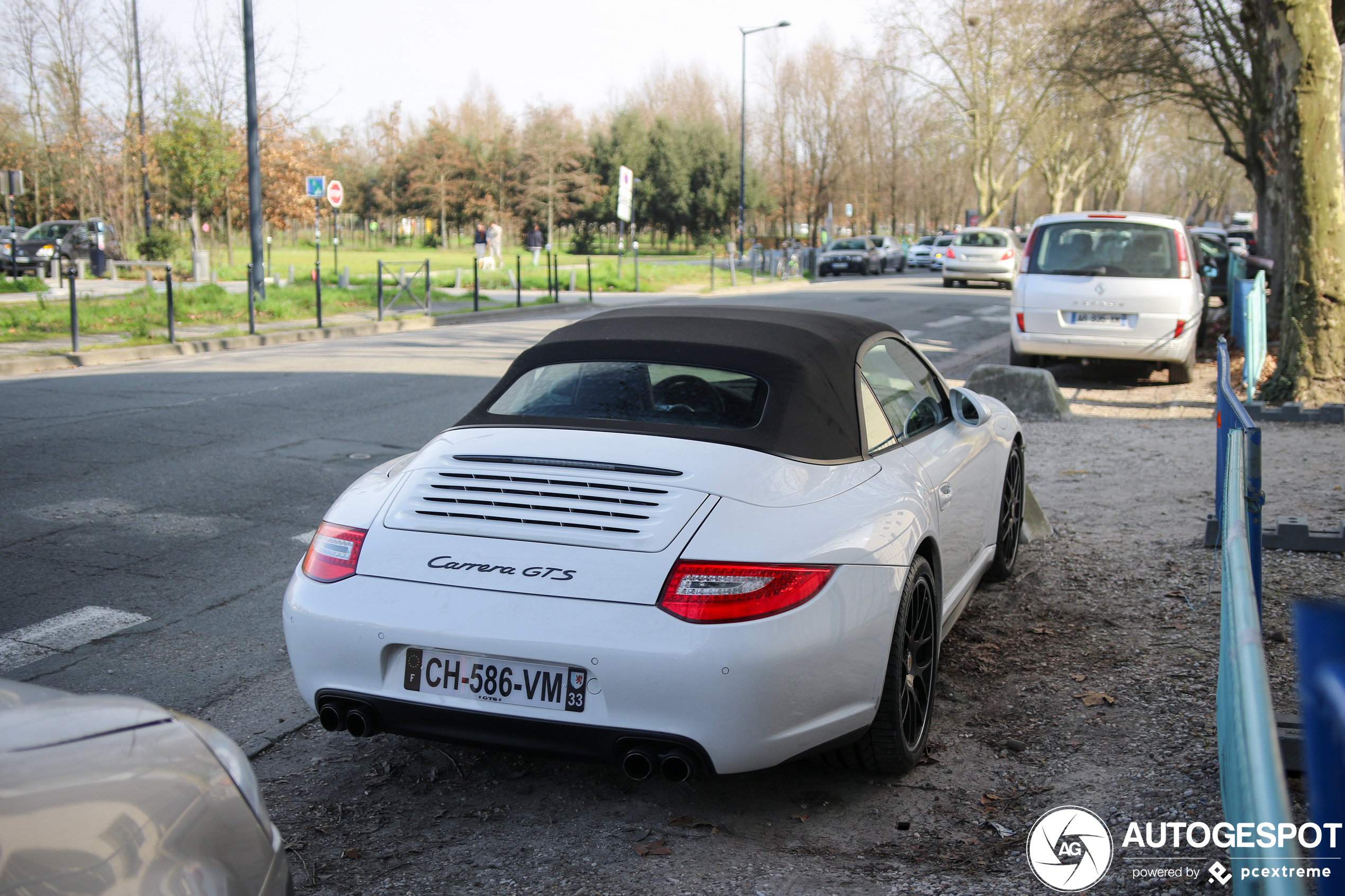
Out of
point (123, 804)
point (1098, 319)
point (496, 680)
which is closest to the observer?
point (123, 804)

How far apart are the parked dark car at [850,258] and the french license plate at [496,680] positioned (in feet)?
145

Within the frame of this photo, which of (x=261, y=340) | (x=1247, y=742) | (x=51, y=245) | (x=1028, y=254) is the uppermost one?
(x=51, y=245)

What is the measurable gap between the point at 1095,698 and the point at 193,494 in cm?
569

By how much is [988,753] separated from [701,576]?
1.41 meters

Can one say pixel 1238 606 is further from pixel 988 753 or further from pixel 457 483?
pixel 457 483

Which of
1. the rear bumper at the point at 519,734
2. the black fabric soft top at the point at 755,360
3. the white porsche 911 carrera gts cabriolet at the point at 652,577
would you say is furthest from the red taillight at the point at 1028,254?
the rear bumper at the point at 519,734

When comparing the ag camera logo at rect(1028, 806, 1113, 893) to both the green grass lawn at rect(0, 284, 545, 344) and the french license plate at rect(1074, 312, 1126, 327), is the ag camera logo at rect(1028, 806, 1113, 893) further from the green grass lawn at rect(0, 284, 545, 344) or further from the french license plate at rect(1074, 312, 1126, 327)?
the green grass lawn at rect(0, 284, 545, 344)

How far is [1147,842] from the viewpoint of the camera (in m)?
3.13

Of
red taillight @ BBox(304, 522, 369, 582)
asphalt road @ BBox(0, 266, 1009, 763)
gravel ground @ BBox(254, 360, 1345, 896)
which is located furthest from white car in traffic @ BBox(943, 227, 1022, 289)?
red taillight @ BBox(304, 522, 369, 582)

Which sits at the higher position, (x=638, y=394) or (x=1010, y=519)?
(x=638, y=394)

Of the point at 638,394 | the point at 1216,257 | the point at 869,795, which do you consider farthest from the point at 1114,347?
the point at 1216,257

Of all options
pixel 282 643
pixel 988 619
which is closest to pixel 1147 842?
pixel 988 619

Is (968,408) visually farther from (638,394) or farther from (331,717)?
(331,717)

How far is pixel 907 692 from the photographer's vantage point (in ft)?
11.9
